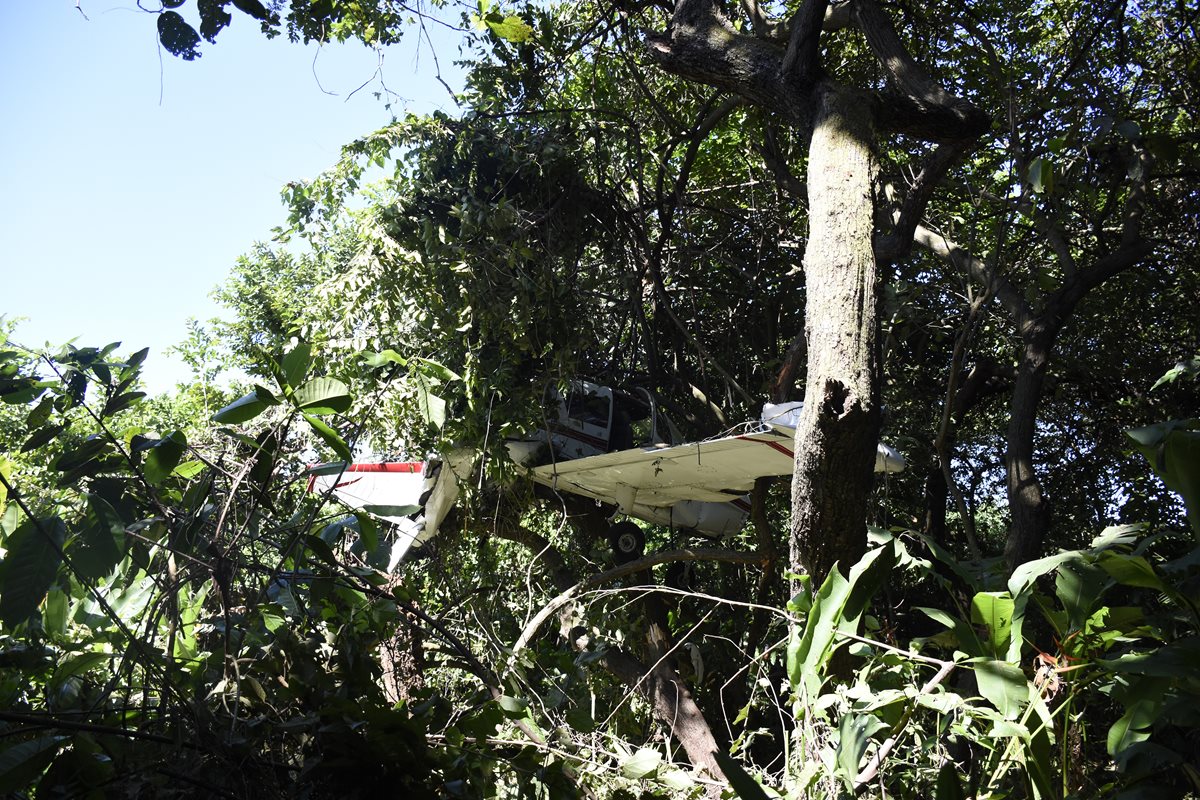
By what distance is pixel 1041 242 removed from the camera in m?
8.14

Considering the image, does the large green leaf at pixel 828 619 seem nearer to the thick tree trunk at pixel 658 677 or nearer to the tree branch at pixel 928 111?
the tree branch at pixel 928 111

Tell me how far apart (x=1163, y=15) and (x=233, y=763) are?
8.92 m

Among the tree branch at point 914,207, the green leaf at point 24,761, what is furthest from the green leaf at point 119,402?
the tree branch at point 914,207

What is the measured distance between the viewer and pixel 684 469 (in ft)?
21.9

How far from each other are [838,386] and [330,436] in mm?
1712

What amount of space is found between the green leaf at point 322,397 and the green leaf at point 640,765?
0.98 metres

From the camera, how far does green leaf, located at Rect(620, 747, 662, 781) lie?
1.90 m

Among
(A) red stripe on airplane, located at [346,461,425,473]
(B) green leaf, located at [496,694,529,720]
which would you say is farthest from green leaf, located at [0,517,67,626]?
(A) red stripe on airplane, located at [346,461,425,473]

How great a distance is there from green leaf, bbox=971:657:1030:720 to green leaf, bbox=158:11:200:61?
2172 mm

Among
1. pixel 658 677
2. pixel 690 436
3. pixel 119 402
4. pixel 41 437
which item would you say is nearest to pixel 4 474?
pixel 41 437

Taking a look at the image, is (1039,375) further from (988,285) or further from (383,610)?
(383,610)

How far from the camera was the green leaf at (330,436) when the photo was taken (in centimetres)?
153

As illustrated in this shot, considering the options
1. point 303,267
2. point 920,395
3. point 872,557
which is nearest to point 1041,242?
point 920,395

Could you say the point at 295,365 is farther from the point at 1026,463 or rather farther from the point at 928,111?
the point at 1026,463
